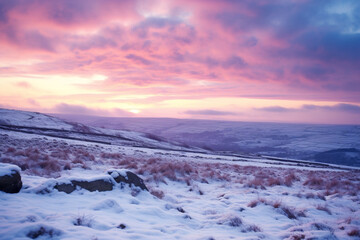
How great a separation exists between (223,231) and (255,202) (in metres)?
2.80

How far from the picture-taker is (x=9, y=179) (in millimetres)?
5449

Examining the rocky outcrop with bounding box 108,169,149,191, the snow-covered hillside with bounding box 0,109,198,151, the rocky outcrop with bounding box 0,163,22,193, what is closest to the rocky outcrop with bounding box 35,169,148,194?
the rocky outcrop with bounding box 108,169,149,191

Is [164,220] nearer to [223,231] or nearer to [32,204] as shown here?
[223,231]

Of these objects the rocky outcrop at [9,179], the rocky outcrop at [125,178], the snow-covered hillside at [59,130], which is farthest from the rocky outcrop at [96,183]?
the snow-covered hillside at [59,130]

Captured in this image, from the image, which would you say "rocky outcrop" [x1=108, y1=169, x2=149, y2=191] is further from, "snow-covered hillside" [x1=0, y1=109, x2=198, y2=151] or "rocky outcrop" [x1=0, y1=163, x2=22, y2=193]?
"snow-covered hillside" [x1=0, y1=109, x2=198, y2=151]

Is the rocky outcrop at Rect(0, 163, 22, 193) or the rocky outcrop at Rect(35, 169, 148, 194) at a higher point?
the rocky outcrop at Rect(0, 163, 22, 193)

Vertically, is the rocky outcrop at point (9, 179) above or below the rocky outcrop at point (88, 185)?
above

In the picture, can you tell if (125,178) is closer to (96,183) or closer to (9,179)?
(96,183)

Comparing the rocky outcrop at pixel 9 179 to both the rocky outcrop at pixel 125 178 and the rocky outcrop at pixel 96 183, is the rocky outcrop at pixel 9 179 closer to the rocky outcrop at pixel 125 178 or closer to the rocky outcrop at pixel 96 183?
the rocky outcrop at pixel 96 183

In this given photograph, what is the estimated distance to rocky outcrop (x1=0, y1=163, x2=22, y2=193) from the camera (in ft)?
17.6

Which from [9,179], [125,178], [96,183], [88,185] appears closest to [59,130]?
[125,178]

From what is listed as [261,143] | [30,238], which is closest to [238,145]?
[261,143]

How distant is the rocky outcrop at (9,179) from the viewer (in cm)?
536

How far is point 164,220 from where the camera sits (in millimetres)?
5676
